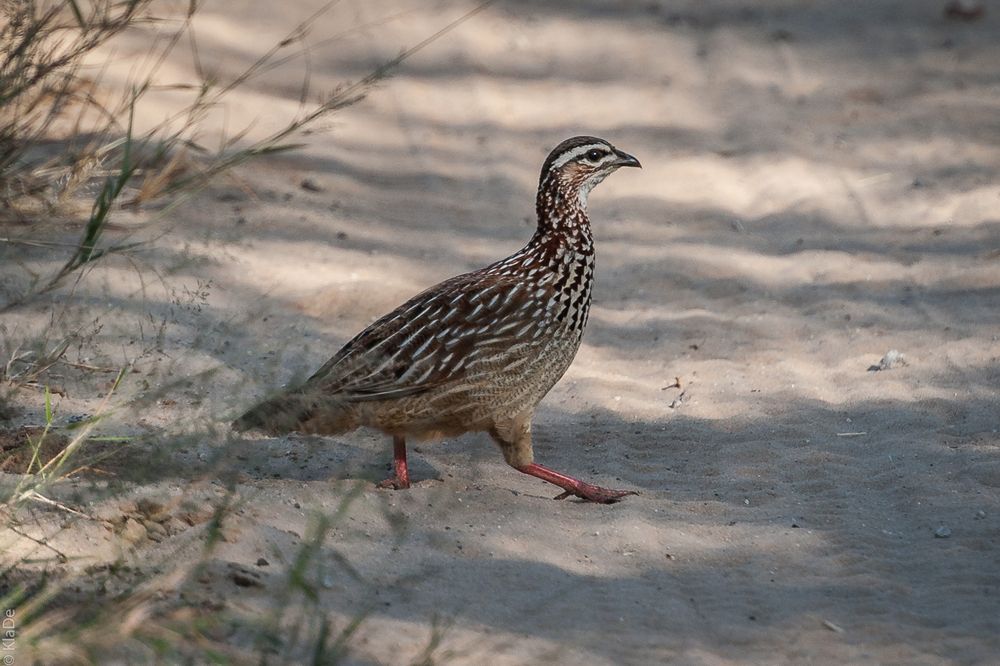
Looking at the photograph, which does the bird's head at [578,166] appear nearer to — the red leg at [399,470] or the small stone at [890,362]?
the red leg at [399,470]

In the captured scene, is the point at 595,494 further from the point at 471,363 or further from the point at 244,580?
the point at 244,580

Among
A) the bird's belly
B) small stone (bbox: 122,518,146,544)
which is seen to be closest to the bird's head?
the bird's belly

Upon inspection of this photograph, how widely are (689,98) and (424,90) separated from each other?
7.91 feet

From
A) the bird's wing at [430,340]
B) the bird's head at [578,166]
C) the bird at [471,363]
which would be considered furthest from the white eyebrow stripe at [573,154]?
the bird's wing at [430,340]

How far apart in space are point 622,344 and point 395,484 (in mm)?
2588

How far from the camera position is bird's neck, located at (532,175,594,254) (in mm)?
6156

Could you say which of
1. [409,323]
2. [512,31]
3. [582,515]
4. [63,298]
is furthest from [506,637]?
[512,31]

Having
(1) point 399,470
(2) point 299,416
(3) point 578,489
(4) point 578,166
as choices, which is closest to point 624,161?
(4) point 578,166

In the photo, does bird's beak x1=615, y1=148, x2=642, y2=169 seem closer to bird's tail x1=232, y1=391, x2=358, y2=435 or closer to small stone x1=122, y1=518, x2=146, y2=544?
bird's tail x1=232, y1=391, x2=358, y2=435

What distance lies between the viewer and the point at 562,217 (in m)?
6.22

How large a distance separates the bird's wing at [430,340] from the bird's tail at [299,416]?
11 cm

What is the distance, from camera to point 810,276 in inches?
348

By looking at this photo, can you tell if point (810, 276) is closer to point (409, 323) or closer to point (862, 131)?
point (862, 131)

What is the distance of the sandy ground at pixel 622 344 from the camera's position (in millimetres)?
4473
